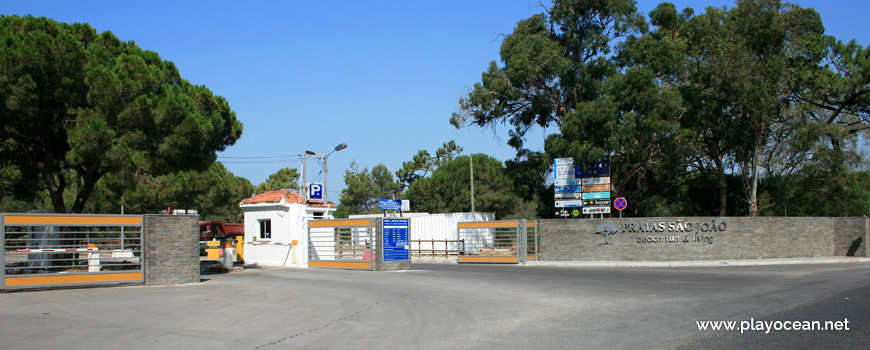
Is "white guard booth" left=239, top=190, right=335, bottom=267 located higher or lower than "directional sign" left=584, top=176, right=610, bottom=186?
lower

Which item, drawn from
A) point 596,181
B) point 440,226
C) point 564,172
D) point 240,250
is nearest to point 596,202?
point 596,181

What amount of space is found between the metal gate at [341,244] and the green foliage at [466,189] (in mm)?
33682

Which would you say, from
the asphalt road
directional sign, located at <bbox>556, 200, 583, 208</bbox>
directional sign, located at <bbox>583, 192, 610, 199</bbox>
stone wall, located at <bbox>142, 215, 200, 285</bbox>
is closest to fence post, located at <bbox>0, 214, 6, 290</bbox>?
the asphalt road

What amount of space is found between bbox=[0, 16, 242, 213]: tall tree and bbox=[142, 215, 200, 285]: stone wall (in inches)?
196

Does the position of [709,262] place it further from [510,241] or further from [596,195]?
[510,241]

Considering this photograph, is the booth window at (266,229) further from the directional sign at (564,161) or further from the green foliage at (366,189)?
the green foliage at (366,189)

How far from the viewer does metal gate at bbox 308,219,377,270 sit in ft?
79.5

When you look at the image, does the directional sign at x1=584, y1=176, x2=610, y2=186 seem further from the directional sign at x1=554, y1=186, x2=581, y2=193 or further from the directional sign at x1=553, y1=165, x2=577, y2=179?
the directional sign at x1=553, y1=165, x2=577, y2=179

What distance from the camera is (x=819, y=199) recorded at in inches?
1303

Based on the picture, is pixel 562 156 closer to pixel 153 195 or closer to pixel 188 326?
pixel 153 195

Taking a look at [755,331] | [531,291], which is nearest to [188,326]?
[531,291]

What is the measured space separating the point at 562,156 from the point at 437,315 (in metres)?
22.0

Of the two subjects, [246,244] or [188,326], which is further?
[246,244]

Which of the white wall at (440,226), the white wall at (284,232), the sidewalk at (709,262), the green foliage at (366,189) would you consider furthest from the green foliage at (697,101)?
the green foliage at (366,189)
